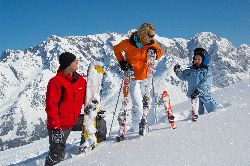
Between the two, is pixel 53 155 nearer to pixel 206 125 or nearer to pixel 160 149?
pixel 160 149

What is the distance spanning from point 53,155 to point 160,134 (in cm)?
216

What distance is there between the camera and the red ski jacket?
7.49m

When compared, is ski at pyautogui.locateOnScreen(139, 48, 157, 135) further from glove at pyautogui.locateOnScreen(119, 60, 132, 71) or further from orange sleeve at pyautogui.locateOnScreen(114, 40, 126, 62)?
orange sleeve at pyautogui.locateOnScreen(114, 40, 126, 62)

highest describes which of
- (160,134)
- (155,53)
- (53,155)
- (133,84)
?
(155,53)

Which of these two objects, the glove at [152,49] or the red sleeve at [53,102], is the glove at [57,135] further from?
the glove at [152,49]

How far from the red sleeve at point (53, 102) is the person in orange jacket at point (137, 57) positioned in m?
1.83

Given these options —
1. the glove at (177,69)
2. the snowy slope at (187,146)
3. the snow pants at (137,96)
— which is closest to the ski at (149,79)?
the snow pants at (137,96)

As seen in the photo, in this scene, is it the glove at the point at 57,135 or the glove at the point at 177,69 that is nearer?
the glove at the point at 57,135

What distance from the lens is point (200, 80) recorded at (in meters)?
10.2

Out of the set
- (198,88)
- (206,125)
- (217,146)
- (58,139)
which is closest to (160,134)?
(206,125)

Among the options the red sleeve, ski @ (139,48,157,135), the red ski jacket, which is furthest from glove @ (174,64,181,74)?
the red sleeve

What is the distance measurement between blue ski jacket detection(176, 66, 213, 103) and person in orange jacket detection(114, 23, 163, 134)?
1603 millimetres

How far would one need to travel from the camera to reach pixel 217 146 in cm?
635

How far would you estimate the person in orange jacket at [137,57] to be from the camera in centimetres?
879
